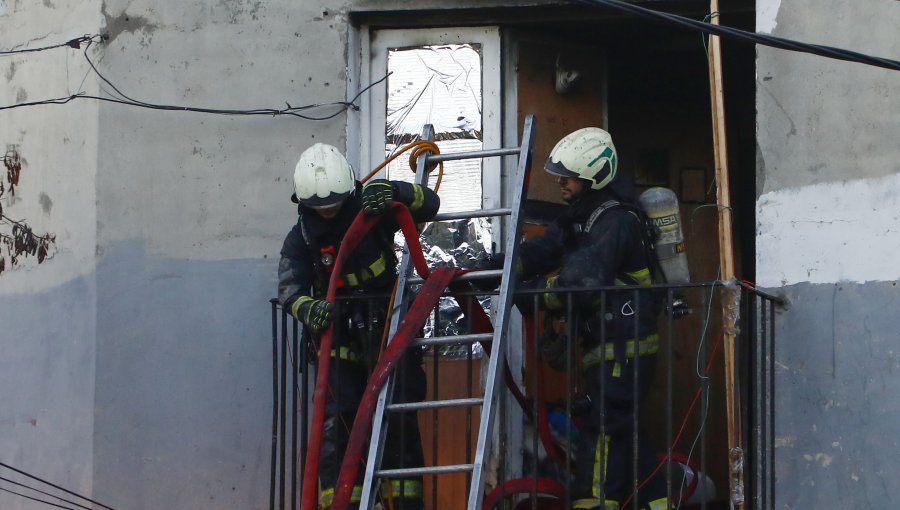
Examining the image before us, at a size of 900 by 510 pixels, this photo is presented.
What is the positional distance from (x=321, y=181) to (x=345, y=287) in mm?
537

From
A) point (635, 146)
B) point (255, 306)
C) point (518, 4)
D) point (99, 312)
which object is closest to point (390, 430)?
point (255, 306)

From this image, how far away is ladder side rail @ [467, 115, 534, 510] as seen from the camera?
524 cm

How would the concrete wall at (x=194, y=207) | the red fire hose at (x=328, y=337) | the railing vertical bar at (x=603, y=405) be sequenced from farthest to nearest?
the concrete wall at (x=194, y=207)
the railing vertical bar at (x=603, y=405)
the red fire hose at (x=328, y=337)

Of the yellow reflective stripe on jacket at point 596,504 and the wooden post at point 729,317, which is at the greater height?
the wooden post at point 729,317

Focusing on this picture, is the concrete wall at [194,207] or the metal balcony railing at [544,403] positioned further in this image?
the concrete wall at [194,207]

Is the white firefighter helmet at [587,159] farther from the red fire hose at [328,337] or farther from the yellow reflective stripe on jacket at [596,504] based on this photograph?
the yellow reflective stripe on jacket at [596,504]

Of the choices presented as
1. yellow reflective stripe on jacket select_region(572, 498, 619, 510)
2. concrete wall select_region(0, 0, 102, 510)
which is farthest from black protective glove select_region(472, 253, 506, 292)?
concrete wall select_region(0, 0, 102, 510)

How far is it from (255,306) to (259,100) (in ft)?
3.55

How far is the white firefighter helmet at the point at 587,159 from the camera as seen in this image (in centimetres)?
600

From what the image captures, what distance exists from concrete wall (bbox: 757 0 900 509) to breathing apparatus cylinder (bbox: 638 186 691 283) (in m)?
0.41

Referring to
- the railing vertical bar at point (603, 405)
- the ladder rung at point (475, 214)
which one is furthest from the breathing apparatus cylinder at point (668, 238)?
the ladder rung at point (475, 214)

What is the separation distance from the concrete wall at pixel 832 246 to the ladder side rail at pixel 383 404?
5.36 feet

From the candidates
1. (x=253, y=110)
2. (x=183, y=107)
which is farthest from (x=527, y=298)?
(x=183, y=107)

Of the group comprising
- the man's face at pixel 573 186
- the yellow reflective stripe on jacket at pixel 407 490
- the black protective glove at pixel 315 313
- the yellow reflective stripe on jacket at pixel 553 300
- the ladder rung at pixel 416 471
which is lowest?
the yellow reflective stripe on jacket at pixel 407 490
